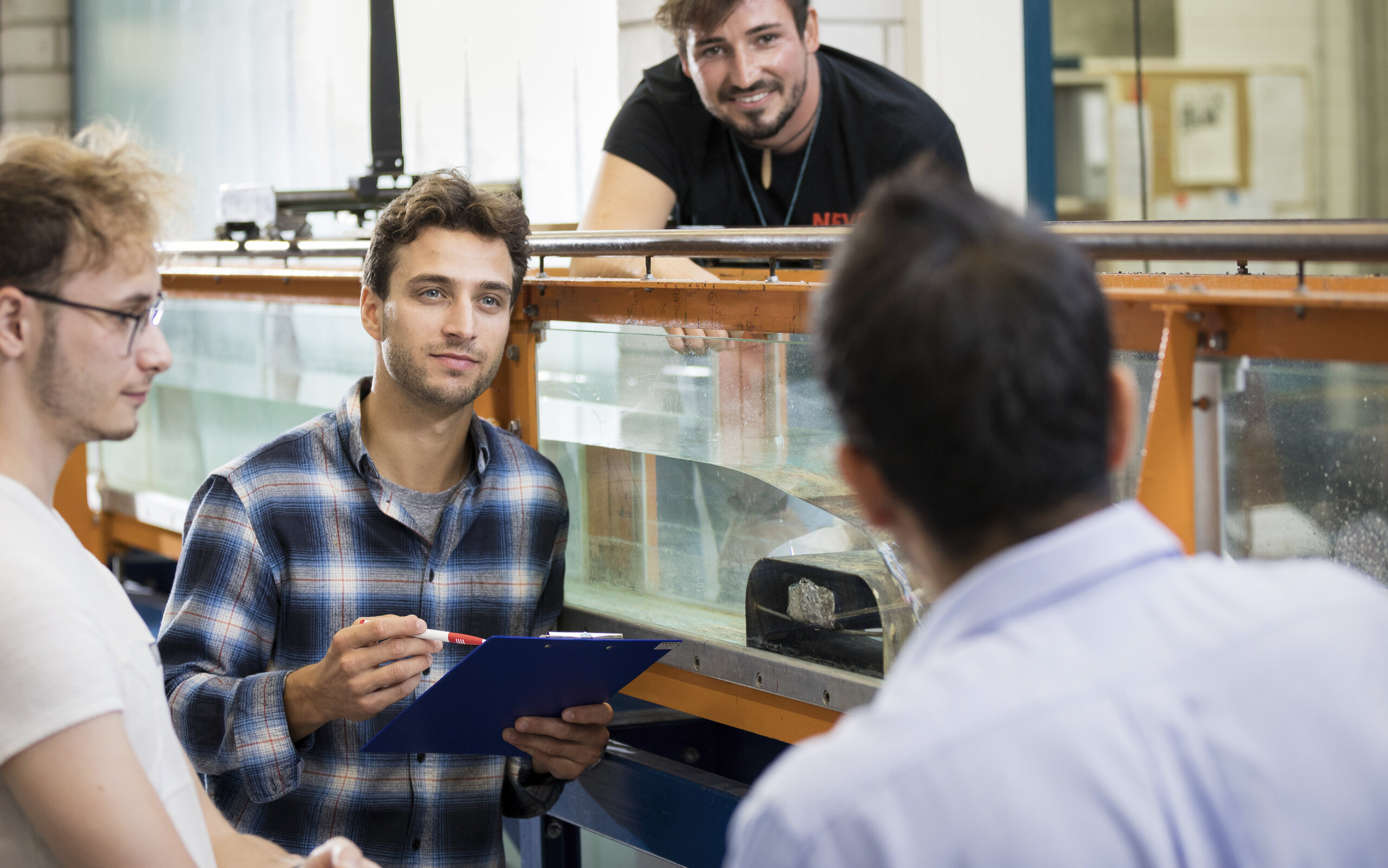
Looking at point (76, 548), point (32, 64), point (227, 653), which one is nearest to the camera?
point (76, 548)

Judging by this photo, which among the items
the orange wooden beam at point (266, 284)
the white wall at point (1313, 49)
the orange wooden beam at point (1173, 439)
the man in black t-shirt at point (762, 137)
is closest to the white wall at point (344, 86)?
the orange wooden beam at point (266, 284)

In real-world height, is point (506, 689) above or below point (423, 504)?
below

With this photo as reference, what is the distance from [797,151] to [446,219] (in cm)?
93

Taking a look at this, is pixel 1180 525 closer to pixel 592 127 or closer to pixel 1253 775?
pixel 1253 775

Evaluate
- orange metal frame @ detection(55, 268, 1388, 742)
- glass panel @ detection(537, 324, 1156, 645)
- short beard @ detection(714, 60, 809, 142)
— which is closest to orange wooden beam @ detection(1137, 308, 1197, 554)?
orange metal frame @ detection(55, 268, 1388, 742)

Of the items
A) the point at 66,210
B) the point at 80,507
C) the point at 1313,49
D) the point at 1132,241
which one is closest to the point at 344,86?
the point at 80,507

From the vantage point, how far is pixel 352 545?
5.97 ft

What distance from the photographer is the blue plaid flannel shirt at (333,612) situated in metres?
1.71

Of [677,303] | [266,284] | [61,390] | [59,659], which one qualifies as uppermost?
[266,284]

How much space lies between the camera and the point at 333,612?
5.92 ft

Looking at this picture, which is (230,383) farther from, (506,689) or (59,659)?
(59,659)

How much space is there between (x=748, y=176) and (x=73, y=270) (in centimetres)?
165

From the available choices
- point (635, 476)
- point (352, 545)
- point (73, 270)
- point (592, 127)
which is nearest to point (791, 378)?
point (635, 476)

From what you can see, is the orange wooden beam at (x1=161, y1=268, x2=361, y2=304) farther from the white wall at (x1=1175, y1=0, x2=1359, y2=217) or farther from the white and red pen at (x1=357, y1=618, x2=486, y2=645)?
the white wall at (x1=1175, y1=0, x2=1359, y2=217)
